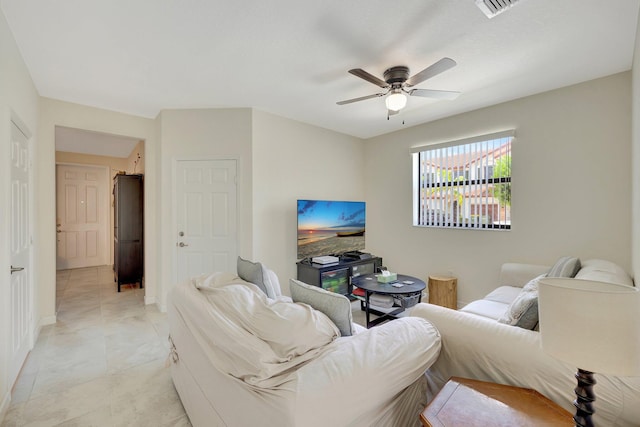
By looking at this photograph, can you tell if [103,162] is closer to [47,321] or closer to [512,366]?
[47,321]

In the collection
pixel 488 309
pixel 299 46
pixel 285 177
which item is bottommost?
pixel 488 309

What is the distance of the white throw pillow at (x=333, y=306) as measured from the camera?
4.58ft

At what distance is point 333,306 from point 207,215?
2.86 m

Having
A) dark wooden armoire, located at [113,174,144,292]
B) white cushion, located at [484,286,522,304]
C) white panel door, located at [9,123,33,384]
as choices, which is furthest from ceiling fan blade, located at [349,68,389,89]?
dark wooden armoire, located at [113,174,144,292]

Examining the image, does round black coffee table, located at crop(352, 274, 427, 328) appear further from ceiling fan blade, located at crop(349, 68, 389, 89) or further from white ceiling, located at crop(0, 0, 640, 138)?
white ceiling, located at crop(0, 0, 640, 138)

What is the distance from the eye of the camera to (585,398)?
0.91 m

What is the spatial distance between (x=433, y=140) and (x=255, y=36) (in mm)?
2896

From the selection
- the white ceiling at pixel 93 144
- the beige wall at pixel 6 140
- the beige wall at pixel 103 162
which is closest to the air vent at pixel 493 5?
the beige wall at pixel 6 140

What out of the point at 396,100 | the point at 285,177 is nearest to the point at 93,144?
the point at 285,177

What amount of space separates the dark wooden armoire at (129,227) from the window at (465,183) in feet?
14.1

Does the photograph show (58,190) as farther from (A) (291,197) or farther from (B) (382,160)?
(B) (382,160)

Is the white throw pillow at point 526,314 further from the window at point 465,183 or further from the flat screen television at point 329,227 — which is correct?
the flat screen television at point 329,227

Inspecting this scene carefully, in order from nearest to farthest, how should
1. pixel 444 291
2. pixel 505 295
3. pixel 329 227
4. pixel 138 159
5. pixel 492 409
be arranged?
pixel 492 409 < pixel 505 295 < pixel 444 291 < pixel 329 227 < pixel 138 159

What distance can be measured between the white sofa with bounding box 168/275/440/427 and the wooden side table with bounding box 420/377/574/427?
0.55ft
